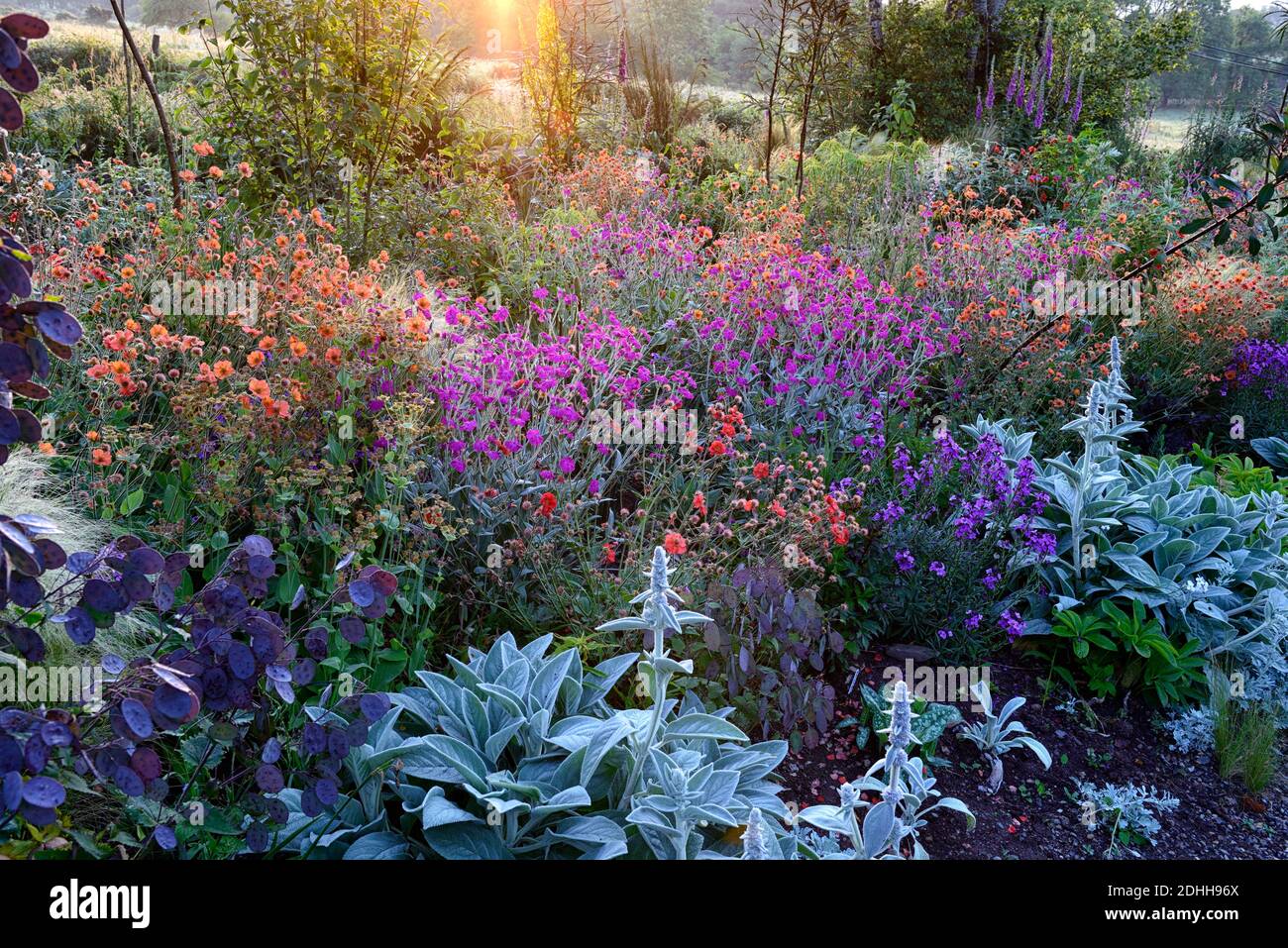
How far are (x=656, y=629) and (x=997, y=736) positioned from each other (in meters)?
1.55

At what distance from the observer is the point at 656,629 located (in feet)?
5.98

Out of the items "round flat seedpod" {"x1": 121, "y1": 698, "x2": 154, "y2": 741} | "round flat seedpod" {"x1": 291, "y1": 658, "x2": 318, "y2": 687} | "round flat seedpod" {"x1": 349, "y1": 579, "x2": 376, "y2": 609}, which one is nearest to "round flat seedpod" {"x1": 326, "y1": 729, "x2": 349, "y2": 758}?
"round flat seedpod" {"x1": 291, "y1": 658, "x2": 318, "y2": 687}

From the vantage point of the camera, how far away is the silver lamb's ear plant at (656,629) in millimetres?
1763

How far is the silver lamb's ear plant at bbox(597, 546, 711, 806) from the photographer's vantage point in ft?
5.78

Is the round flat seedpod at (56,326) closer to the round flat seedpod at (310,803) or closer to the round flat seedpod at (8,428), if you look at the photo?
the round flat seedpod at (8,428)

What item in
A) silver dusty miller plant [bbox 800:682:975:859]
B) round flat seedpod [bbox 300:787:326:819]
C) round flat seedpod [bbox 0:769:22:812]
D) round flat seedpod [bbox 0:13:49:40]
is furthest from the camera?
silver dusty miller plant [bbox 800:682:975:859]

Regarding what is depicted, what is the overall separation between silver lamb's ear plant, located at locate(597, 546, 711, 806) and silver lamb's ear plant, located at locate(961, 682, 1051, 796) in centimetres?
125

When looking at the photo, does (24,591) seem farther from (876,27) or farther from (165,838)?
(876,27)

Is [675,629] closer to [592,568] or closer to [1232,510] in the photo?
[592,568]

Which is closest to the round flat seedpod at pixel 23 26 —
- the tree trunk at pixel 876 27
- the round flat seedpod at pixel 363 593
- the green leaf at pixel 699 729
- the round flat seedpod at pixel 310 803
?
the round flat seedpod at pixel 363 593

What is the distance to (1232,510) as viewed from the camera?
3.63 metres

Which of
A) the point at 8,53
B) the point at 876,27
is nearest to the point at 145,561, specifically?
the point at 8,53

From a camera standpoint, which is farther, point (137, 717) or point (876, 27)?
point (876, 27)

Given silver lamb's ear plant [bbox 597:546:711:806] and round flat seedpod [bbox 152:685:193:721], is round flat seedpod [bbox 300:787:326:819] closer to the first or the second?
round flat seedpod [bbox 152:685:193:721]
